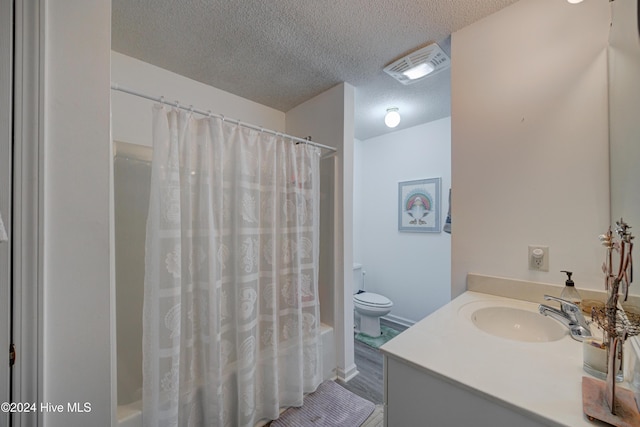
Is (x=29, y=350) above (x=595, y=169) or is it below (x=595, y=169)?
below

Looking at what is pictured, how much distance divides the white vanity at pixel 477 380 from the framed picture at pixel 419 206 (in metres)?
1.81

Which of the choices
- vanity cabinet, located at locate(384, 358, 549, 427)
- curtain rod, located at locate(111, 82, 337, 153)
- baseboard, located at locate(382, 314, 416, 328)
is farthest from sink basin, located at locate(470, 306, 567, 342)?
baseboard, located at locate(382, 314, 416, 328)

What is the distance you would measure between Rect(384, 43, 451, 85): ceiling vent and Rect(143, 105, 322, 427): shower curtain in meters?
A: 0.79

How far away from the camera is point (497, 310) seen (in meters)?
1.13

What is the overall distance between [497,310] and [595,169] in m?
0.73

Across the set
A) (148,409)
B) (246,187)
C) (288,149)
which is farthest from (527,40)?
(148,409)

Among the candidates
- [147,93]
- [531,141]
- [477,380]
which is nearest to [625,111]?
[531,141]

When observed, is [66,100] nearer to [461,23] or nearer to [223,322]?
[223,322]

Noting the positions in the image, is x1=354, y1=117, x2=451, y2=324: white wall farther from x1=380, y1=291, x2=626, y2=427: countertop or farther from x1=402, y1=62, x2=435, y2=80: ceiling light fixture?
x1=380, y1=291, x2=626, y2=427: countertop

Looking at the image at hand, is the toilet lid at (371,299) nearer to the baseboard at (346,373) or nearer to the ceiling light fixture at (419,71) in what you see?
the baseboard at (346,373)

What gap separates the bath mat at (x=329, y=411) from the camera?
151 centimetres

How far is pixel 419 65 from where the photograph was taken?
1.62m

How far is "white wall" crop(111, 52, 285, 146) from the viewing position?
1.59 m

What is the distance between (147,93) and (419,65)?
183 cm
